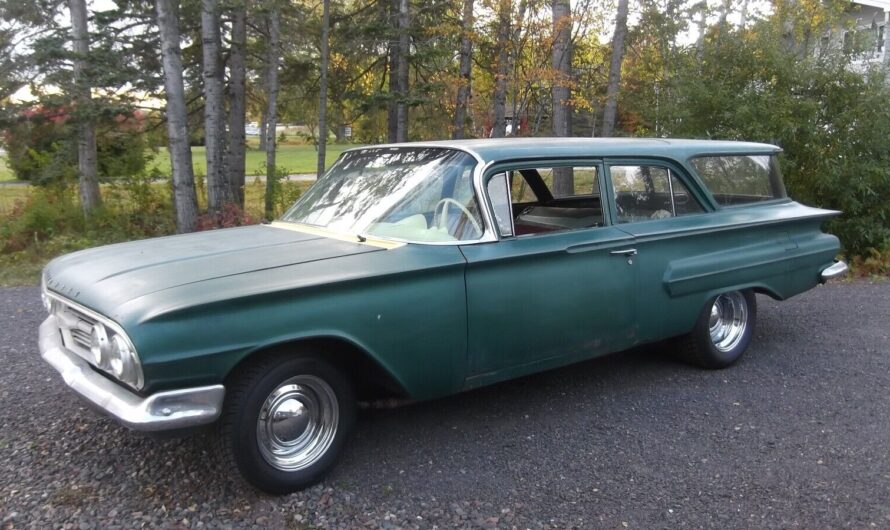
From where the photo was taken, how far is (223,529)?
2.78 meters

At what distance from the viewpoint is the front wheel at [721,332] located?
4.68 metres

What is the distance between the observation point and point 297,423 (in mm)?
3119

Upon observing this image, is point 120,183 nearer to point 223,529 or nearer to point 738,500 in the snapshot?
point 223,529

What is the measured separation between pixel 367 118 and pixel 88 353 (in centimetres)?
1344

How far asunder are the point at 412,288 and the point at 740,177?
10.4ft

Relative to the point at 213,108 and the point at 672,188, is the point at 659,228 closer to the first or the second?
the point at 672,188

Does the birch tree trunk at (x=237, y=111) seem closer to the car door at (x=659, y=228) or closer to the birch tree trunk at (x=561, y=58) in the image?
the birch tree trunk at (x=561, y=58)

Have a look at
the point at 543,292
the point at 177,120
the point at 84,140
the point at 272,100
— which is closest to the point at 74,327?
the point at 543,292

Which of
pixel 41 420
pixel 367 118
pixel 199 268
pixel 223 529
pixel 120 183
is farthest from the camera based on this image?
pixel 367 118

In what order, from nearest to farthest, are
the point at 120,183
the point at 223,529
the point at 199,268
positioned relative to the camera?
the point at 223,529 < the point at 199,268 < the point at 120,183

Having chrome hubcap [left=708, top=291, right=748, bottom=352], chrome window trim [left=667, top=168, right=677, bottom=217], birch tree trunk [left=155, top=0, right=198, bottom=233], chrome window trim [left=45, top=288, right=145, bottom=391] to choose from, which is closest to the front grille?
chrome window trim [left=45, top=288, right=145, bottom=391]

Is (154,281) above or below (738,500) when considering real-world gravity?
above

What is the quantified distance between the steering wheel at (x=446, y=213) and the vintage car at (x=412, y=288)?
0.01 metres

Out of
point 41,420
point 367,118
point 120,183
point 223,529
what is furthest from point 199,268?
point 367,118
